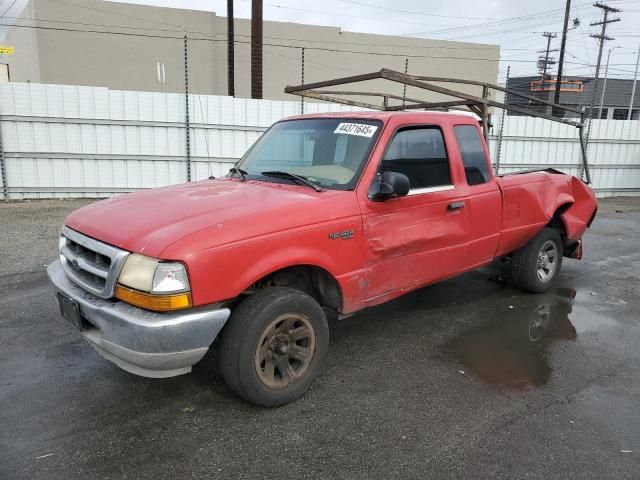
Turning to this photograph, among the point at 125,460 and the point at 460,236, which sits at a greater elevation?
the point at 460,236

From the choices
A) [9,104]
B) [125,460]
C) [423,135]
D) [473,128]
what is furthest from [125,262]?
[9,104]

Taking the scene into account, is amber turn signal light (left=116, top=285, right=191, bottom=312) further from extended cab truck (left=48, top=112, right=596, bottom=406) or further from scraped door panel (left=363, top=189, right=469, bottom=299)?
scraped door panel (left=363, top=189, right=469, bottom=299)

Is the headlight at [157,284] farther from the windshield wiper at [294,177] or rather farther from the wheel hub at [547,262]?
the wheel hub at [547,262]

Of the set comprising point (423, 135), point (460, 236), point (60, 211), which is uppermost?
point (423, 135)

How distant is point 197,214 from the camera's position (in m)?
3.22

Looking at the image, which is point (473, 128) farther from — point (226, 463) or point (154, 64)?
point (154, 64)

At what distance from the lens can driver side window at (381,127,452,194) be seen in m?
4.10

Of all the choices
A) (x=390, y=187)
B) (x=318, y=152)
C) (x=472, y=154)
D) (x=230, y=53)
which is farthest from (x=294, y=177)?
(x=230, y=53)

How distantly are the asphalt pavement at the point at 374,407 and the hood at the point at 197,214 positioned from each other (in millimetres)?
1131

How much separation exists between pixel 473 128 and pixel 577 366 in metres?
2.31

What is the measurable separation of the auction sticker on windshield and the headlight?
1.89m

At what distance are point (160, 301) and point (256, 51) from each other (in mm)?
12833

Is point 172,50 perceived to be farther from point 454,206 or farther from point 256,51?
point 454,206

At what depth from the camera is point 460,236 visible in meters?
4.62
